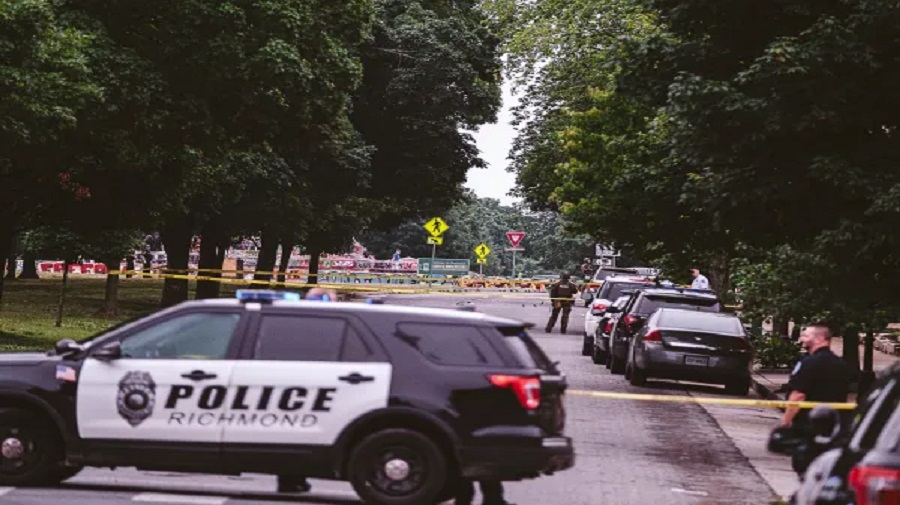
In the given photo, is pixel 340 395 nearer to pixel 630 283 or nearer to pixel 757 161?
pixel 757 161

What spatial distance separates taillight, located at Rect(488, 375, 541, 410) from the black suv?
16.5m

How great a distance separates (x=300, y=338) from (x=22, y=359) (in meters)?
2.13

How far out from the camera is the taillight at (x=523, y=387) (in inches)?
501

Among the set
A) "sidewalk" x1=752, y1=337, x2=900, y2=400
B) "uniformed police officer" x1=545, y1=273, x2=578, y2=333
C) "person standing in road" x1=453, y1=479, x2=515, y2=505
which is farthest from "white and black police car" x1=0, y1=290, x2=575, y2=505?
"uniformed police officer" x1=545, y1=273, x2=578, y2=333

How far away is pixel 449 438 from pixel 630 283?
2752 cm

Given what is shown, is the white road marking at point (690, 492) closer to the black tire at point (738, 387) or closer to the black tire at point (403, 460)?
the black tire at point (403, 460)

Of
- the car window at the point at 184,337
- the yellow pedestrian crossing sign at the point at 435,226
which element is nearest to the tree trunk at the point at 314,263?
the yellow pedestrian crossing sign at the point at 435,226

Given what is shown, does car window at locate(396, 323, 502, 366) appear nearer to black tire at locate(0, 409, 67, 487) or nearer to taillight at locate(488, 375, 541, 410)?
taillight at locate(488, 375, 541, 410)

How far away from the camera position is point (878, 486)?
22.1 ft

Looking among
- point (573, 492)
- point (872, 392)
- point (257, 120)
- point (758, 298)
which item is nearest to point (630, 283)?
point (257, 120)

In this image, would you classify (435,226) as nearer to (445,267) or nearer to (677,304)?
(677,304)

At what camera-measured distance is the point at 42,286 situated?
62062 mm

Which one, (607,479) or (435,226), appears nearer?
(607,479)

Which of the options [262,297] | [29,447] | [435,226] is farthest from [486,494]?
[435,226]
